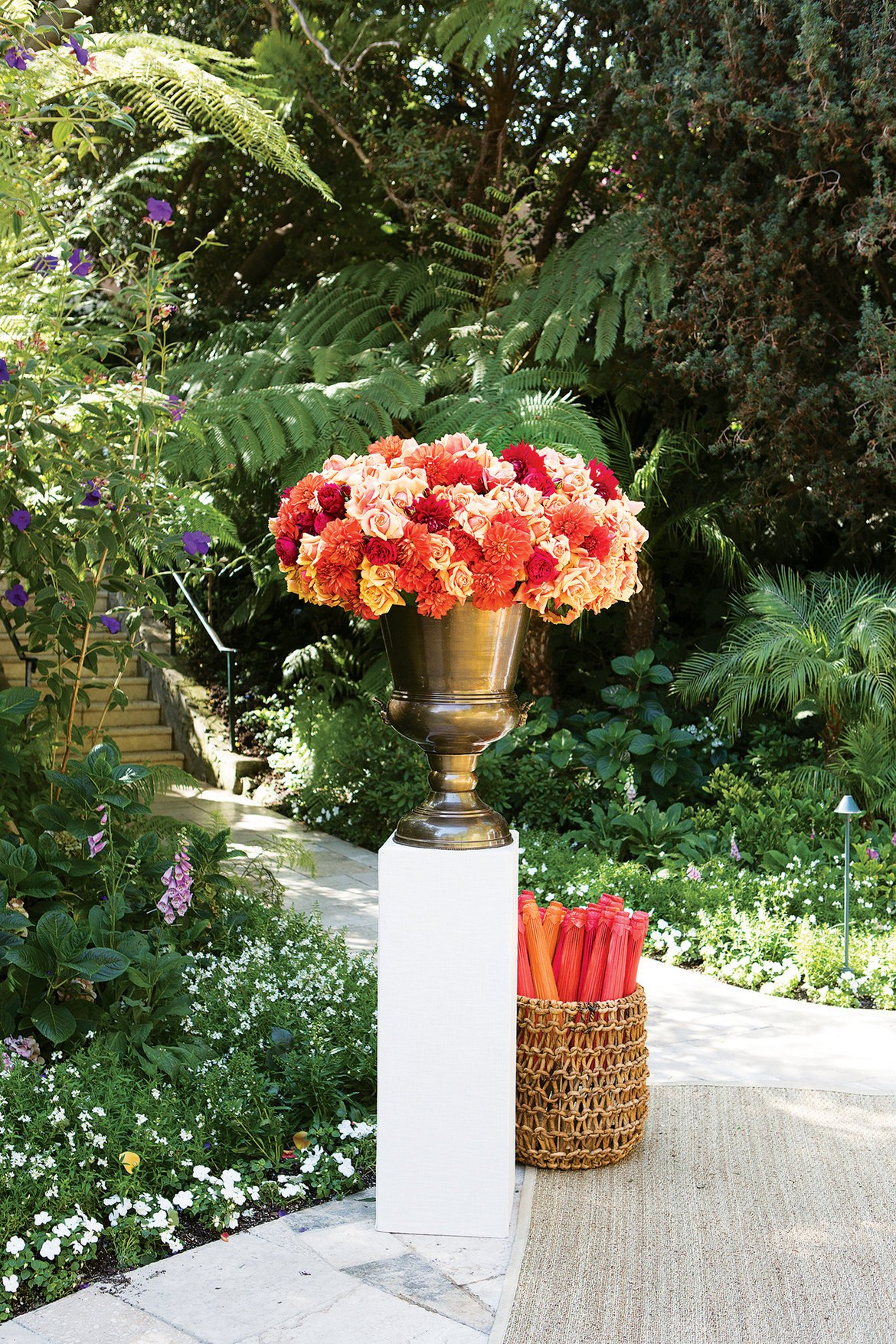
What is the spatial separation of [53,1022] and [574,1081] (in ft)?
4.04

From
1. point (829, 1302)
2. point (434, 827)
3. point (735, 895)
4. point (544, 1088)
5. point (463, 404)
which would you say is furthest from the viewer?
point (463, 404)

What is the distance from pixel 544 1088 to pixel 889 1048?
1.35 metres

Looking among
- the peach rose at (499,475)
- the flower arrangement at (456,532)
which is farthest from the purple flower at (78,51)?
the peach rose at (499,475)

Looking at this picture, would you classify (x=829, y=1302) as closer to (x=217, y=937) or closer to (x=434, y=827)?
(x=434, y=827)

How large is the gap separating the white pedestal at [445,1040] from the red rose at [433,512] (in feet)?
2.19

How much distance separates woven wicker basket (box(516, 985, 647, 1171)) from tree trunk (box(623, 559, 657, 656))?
Result: 150 inches

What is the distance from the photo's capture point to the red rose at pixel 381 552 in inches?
94.2

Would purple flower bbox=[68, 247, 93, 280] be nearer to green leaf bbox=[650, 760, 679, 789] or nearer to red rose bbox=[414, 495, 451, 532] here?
red rose bbox=[414, 495, 451, 532]

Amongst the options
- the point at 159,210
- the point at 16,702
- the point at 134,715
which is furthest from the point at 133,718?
the point at 159,210

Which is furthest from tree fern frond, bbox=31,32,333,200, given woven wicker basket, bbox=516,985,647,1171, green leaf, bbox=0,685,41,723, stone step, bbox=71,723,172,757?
stone step, bbox=71,723,172,757

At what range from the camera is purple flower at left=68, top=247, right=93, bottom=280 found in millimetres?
3568

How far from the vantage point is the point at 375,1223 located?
2.60m

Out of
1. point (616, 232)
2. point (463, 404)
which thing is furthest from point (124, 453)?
point (616, 232)

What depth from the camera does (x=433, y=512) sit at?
2.41 meters
